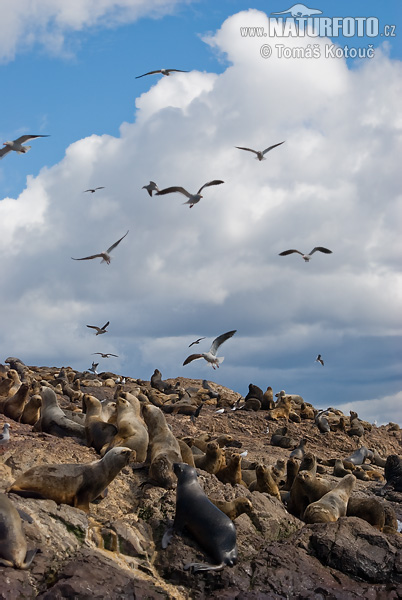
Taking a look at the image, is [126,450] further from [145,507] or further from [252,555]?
[252,555]

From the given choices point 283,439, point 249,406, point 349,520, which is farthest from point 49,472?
point 249,406

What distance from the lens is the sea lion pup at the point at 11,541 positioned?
23.9ft

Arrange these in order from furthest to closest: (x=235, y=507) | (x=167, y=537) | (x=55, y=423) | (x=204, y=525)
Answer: (x=55, y=423), (x=235, y=507), (x=167, y=537), (x=204, y=525)

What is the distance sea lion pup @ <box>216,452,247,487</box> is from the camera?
36.6 feet

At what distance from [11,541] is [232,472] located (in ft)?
15.3

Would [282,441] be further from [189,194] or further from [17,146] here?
[17,146]

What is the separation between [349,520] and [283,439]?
9.65m

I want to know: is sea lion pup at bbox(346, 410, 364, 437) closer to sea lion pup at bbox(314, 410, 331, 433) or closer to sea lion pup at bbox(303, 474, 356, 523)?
sea lion pup at bbox(314, 410, 331, 433)

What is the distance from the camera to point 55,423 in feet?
41.5

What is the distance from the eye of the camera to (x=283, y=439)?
19656 mm

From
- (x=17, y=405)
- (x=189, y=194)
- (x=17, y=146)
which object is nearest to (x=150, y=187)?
(x=189, y=194)

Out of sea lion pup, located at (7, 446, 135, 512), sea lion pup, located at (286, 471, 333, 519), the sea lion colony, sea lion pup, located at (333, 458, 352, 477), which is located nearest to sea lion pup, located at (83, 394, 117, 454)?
the sea lion colony

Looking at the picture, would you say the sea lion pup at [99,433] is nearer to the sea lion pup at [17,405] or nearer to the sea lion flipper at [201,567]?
the sea lion pup at [17,405]

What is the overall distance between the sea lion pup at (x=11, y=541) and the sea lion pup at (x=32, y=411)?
645 centimetres
